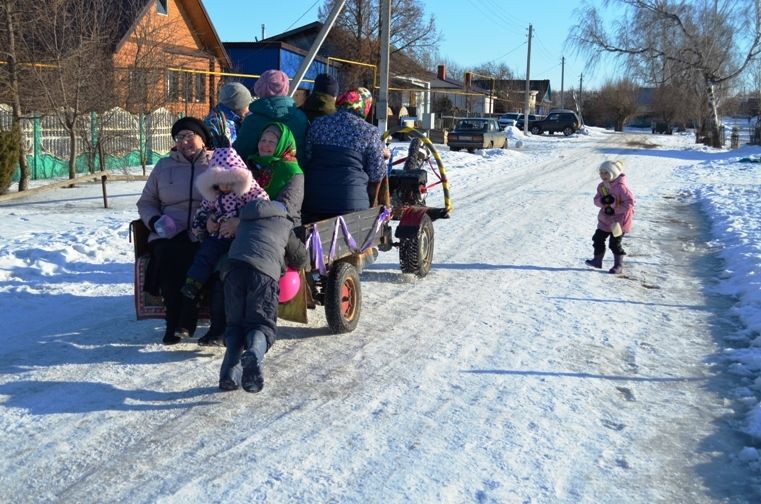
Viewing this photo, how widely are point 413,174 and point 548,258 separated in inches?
76.1

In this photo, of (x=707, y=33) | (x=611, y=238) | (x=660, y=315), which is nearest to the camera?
(x=660, y=315)

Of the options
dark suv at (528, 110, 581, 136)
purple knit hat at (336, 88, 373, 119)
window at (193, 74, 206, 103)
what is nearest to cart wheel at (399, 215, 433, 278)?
purple knit hat at (336, 88, 373, 119)

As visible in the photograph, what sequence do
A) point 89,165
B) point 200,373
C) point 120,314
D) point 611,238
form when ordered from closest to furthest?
point 200,373
point 120,314
point 611,238
point 89,165

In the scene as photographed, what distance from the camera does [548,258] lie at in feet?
30.4

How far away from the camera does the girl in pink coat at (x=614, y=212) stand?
28.3ft

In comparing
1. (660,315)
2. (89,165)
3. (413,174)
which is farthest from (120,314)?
(89,165)

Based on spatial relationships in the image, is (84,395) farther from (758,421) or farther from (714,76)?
(714,76)

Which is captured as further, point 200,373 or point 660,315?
point 660,315

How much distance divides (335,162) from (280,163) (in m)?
0.81

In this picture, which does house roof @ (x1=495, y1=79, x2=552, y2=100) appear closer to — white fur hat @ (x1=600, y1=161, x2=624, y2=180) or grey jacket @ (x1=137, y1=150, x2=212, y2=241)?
white fur hat @ (x1=600, y1=161, x2=624, y2=180)

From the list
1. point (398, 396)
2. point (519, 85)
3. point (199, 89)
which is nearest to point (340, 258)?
point (398, 396)

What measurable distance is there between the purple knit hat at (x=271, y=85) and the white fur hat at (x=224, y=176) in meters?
1.13

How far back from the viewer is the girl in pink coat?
8617 mm

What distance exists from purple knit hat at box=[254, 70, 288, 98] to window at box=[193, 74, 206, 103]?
55.2ft
